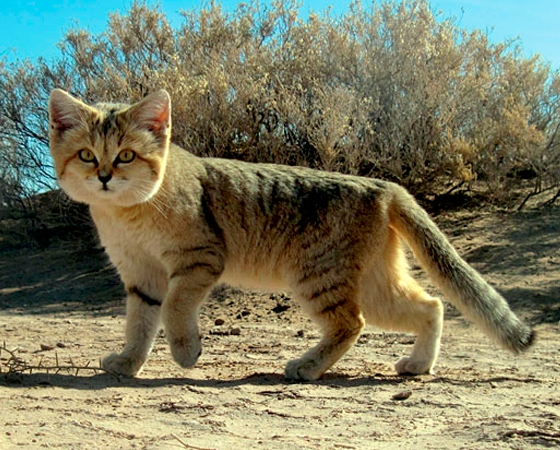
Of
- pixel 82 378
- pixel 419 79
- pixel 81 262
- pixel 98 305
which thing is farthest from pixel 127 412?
pixel 419 79

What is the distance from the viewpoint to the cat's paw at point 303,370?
4707 mm

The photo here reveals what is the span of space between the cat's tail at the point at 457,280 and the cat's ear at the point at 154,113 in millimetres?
1648

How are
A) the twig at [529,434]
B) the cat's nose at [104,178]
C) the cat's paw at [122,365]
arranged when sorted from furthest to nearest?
the cat's paw at [122,365], the cat's nose at [104,178], the twig at [529,434]

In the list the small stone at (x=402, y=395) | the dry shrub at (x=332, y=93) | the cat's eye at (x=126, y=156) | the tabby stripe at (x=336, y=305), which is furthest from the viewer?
the dry shrub at (x=332, y=93)

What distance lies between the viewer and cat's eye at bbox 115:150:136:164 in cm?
457

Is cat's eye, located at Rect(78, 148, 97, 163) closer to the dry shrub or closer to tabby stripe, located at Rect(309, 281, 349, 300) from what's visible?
tabby stripe, located at Rect(309, 281, 349, 300)

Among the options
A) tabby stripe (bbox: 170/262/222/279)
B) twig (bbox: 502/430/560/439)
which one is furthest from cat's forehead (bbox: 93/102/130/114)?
twig (bbox: 502/430/560/439)

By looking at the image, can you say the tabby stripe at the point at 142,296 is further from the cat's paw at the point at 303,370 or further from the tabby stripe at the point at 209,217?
the cat's paw at the point at 303,370

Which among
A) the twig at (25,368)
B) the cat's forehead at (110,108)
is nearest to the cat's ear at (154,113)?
the cat's forehead at (110,108)

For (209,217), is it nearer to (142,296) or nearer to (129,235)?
(129,235)

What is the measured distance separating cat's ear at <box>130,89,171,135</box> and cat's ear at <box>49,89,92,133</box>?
1.00 ft

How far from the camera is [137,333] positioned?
4.91m

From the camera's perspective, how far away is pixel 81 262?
1086cm

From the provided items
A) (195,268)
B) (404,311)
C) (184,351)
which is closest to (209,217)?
(195,268)
